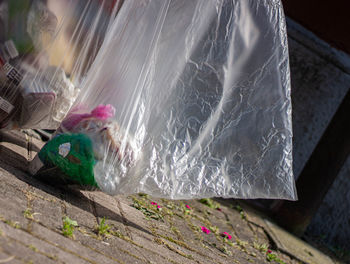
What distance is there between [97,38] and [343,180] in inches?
170

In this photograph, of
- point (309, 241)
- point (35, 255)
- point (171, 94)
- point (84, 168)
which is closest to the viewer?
point (35, 255)

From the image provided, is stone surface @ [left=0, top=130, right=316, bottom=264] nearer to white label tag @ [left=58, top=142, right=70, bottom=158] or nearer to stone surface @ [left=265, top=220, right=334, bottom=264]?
white label tag @ [left=58, top=142, right=70, bottom=158]

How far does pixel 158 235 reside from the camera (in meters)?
3.06

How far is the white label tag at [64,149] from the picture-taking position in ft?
9.05

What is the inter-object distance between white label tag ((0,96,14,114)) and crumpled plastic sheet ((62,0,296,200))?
38 centimetres

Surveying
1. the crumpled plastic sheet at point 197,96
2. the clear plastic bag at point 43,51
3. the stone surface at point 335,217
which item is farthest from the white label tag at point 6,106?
the stone surface at point 335,217

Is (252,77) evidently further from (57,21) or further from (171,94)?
(57,21)

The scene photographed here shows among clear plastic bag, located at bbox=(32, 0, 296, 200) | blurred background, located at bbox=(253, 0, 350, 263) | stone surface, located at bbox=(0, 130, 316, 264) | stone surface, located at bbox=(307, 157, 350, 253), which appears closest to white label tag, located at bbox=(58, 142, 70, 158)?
clear plastic bag, located at bbox=(32, 0, 296, 200)

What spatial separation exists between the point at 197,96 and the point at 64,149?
81 cm

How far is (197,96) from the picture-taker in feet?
9.78

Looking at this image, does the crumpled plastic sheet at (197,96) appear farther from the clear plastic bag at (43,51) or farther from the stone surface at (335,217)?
Result: the stone surface at (335,217)

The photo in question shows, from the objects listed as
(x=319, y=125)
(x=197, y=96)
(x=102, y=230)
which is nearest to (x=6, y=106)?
(x=102, y=230)

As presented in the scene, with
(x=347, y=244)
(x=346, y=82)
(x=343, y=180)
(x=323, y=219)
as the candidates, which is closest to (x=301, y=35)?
(x=346, y=82)

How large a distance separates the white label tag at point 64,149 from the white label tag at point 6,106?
0.42m
